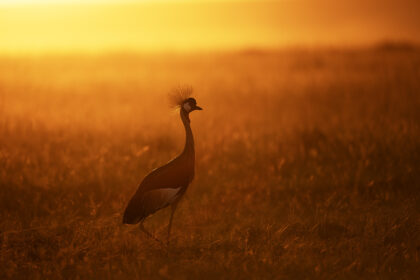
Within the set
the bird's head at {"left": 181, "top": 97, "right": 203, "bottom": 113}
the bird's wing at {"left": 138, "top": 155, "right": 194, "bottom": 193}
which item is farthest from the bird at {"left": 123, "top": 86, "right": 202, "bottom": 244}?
the bird's head at {"left": 181, "top": 97, "right": 203, "bottom": 113}

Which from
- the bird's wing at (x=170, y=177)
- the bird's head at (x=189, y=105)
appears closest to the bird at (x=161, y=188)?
the bird's wing at (x=170, y=177)

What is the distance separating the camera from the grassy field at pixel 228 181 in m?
4.98

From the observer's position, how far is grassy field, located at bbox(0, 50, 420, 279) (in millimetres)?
4980

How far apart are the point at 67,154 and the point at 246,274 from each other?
152 inches

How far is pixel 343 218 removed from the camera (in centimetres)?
598

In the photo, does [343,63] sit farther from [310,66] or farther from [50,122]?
[50,122]

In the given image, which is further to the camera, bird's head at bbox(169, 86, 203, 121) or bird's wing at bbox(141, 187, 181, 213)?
bird's head at bbox(169, 86, 203, 121)

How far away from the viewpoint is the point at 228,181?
285 inches

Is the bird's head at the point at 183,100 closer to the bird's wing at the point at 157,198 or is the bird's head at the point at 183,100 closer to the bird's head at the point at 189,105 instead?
the bird's head at the point at 189,105

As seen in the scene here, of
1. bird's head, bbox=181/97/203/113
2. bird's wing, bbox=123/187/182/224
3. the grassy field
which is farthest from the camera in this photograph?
bird's head, bbox=181/97/203/113

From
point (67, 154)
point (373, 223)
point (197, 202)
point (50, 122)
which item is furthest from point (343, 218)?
point (50, 122)

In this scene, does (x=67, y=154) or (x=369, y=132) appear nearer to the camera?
(x=67, y=154)

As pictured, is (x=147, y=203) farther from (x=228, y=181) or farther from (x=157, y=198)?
(x=228, y=181)

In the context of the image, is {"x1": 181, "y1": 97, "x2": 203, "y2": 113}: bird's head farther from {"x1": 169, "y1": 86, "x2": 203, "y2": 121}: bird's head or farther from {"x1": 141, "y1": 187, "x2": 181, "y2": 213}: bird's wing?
{"x1": 141, "y1": 187, "x2": 181, "y2": 213}: bird's wing
